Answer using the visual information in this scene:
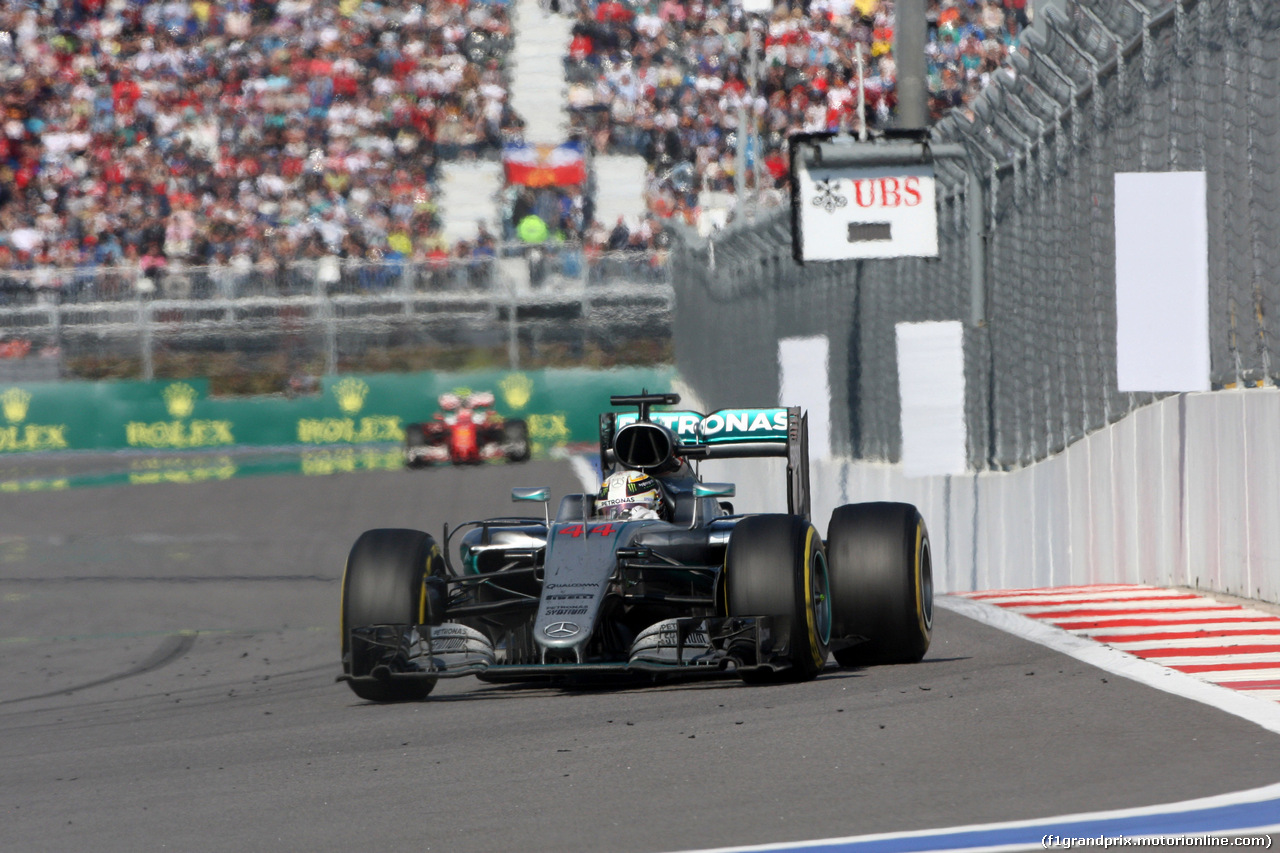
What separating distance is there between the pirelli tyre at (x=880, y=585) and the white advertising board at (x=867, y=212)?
4.81 metres

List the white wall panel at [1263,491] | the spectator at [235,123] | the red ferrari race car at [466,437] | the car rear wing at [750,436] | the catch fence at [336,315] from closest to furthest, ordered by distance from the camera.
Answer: the white wall panel at [1263,491] → the car rear wing at [750,436] → the red ferrari race car at [466,437] → the catch fence at [336,315] → the spectator at [235,123]

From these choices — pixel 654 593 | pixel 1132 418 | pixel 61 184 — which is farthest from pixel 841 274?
pixel 61 184

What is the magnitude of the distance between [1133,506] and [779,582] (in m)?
3.32

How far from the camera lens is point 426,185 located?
29797 mm

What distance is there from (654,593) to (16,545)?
11469mm

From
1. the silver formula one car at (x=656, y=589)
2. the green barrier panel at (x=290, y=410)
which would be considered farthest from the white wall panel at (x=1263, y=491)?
the green barrier panel at (x=290, y=410)

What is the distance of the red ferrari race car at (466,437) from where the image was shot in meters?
24.6

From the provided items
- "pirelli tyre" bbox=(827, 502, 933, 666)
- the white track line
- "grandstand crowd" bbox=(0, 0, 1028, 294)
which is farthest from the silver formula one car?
"grandstand crowd" bbox=(0, 0, 1028, 294)

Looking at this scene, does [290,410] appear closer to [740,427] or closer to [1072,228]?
[1072,228]

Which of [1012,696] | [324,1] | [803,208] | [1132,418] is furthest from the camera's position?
[324,1]

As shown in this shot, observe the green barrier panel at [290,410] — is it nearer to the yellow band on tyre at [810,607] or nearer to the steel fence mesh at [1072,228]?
the steel fence mesh at [1072,228]

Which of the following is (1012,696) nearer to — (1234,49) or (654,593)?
(654,593)

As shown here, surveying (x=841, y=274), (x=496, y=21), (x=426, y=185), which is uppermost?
(x=496, y=21)

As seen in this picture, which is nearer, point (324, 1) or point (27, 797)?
point (27, 797)
